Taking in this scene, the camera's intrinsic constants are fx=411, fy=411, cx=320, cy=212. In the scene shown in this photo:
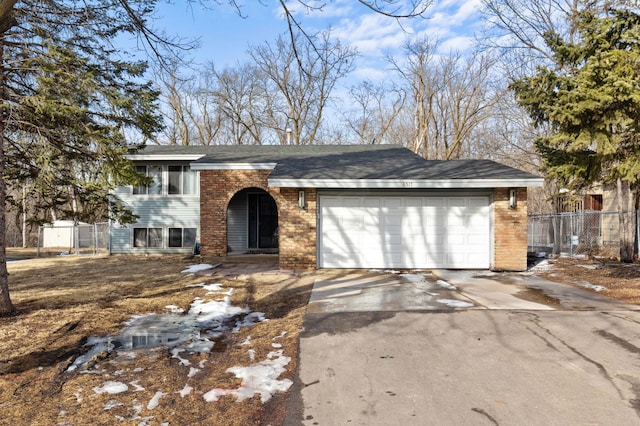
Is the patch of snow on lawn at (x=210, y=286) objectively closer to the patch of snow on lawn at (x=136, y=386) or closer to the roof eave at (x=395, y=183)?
the roof eave at (x=395, y=183)

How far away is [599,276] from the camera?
944 centimetres

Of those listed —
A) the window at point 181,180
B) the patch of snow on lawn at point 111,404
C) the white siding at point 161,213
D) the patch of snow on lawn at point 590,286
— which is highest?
the window at point 181,180

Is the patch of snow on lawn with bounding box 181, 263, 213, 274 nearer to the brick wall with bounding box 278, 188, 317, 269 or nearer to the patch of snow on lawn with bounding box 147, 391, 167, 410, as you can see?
the brick wall with bounding box 278, 188, 317, 269

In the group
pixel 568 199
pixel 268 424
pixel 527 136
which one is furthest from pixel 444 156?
pixel 268 424

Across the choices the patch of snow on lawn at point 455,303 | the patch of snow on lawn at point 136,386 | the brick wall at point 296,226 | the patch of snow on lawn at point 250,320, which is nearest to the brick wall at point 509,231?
the patch of snow on lawn at point 455,303

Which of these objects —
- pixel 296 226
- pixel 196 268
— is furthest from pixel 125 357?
pixel 196 268

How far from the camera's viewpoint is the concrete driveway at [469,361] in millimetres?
3197

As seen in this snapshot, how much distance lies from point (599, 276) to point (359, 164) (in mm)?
6607

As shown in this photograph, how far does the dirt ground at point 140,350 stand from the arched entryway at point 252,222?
508cm

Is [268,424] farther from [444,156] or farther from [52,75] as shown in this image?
[444,156]

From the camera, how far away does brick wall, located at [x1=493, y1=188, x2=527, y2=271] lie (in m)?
10.3

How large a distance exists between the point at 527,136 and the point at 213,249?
17.3 meters

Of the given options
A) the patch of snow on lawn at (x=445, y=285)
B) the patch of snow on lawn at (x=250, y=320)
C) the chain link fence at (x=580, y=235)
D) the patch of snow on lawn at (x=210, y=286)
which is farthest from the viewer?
the chain link fence at (x=580, y=235)

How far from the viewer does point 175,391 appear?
3.72 metres
